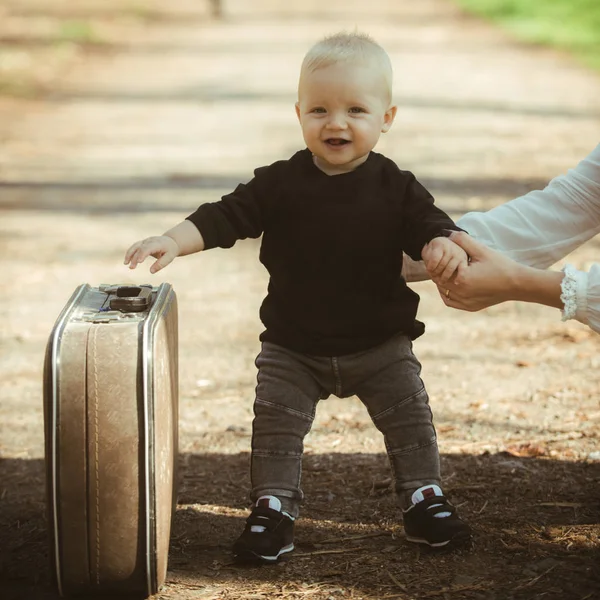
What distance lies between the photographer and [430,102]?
12.5m

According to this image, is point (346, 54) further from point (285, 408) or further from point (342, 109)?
point (285, 408)

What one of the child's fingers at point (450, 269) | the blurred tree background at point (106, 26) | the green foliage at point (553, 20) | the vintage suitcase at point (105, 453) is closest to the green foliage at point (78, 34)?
the blurred tree background at point (106, 26)

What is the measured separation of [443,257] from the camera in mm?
3039

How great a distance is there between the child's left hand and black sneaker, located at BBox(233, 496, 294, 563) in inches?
31.1

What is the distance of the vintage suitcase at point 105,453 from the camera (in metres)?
2.66

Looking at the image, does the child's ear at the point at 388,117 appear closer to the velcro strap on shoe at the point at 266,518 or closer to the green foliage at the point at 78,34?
the velcro strap on shoe at the point at 266,518

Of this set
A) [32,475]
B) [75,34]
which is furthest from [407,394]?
[75,34]

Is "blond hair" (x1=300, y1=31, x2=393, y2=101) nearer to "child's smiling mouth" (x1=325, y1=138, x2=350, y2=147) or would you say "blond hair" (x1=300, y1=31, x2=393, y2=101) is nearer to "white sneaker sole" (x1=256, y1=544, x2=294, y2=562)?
"child's smiling mouth" (x1=325, y1=138, x2=350, y2=147)

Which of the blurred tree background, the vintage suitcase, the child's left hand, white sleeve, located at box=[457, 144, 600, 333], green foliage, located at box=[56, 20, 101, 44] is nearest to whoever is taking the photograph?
the vintage suitcase

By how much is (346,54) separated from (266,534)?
1.33 metres

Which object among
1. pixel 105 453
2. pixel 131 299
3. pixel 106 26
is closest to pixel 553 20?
pixel 106 26

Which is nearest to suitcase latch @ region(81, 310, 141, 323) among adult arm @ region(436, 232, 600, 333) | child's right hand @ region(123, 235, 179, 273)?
child's right hand @ region(123, 235, 179, 273)

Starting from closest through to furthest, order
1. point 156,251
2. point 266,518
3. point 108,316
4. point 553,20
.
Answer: point 108,316, point 156,251, point 266,518, point 553,20

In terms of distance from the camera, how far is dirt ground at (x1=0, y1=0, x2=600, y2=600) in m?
3.08
